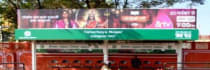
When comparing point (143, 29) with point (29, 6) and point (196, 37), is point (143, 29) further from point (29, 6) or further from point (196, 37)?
point (29, 6)

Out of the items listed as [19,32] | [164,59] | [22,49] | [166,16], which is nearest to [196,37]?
[166,16]

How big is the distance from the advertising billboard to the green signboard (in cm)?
21

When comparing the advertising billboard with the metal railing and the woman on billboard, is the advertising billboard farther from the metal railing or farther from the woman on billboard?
the metal railing

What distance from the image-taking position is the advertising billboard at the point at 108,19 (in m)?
11.1

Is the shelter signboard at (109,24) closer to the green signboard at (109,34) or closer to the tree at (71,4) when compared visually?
the green signboard at (109,34)

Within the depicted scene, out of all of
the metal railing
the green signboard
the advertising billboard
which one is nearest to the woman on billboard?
the advertising billboard

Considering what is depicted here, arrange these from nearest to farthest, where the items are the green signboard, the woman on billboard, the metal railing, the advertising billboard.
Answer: the green signboard < the advertising billboard < the woman on billboard < the metal railing

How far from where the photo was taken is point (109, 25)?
1123 cm

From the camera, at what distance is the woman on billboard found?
11.4 m

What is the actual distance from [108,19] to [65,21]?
1779 millimetres

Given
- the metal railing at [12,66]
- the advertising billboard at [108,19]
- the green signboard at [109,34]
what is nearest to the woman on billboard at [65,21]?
the advertising billboard at [108,19]

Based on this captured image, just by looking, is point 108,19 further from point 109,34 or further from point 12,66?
point 12,66

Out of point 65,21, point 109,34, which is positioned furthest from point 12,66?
point 109,34

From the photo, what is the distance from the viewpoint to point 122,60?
1330cm
